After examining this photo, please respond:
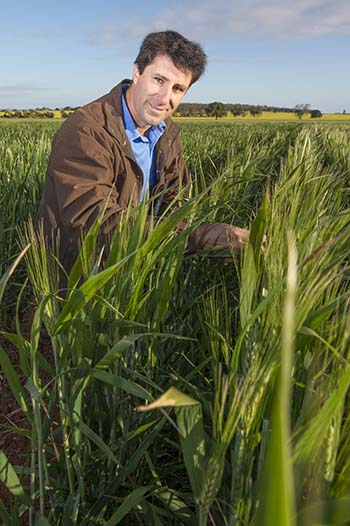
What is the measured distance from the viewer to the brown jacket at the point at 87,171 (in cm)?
162

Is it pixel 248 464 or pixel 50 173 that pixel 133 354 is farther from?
pixel 50 173

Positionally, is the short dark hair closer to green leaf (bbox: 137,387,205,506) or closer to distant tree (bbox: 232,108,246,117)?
green leaf (bbox: 137,387,205,506)

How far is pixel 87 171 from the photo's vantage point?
67.2 inches

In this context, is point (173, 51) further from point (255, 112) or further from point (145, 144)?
point (255, 112)

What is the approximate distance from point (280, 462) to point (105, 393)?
2.48 ft

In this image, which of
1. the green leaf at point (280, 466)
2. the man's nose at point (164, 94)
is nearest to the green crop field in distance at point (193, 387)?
the green leaf at point (280, 466)

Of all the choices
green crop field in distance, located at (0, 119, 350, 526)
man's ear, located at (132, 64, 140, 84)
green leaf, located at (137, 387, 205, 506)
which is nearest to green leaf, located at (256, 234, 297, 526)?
green crop field in distance, located at (0, 119, 350, 526)

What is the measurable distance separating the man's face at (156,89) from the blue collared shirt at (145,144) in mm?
43

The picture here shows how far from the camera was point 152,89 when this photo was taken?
6.27 feet

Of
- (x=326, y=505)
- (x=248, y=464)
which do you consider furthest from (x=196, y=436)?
(x=326, y=505)

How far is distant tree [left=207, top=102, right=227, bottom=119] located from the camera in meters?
50.0

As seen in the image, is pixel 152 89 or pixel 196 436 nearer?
pixel 196 436

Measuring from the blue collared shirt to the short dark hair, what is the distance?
17 centimetres

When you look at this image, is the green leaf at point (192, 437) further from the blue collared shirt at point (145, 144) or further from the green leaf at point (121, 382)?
the blue collared shirt at point (145, 144)
